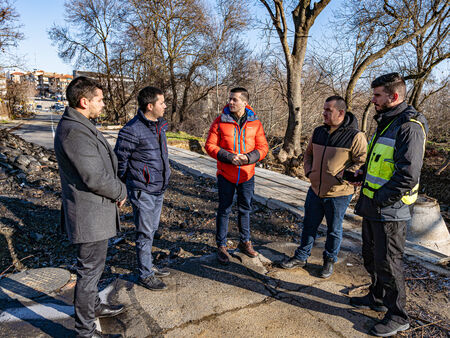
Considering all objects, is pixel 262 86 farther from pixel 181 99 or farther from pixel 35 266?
pixel 35 266

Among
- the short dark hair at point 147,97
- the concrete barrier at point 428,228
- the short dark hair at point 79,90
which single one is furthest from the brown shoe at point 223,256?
the concrete barrier at point 428,228

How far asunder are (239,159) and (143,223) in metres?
1.22

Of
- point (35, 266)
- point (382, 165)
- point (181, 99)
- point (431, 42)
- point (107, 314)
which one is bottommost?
point (35, 266)

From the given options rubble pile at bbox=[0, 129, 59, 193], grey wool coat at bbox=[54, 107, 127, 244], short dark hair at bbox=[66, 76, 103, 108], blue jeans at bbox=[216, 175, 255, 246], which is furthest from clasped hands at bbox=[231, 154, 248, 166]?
rubble pile at bbox=[0, 129, 59, 193]

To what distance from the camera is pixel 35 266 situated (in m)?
3.71

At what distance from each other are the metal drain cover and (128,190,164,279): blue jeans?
0.94 meters

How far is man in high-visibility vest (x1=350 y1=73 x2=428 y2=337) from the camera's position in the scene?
229 centimetres

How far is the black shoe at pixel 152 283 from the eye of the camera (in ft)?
9.55

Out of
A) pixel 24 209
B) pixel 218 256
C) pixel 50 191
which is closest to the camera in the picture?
pixel 218 256

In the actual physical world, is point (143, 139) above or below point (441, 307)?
above

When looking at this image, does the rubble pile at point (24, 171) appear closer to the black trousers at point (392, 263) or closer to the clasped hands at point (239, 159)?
the clasped hands at point (239, 159)

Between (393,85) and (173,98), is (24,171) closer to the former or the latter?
(393,85)

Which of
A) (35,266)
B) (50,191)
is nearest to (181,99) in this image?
(50,191)

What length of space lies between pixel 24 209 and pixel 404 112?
5.85m
